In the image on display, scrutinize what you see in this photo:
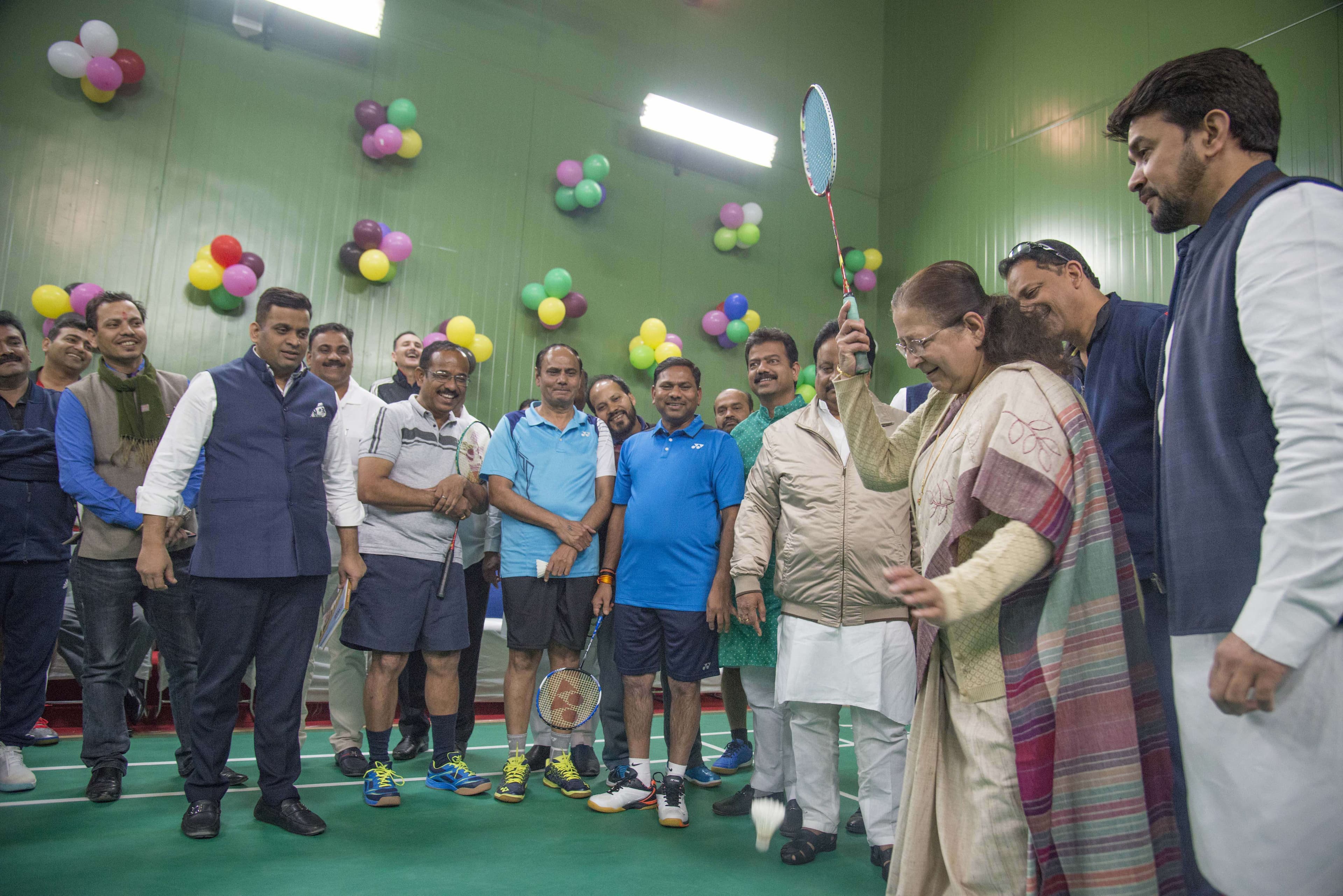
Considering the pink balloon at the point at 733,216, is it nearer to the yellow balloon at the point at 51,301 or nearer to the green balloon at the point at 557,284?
the green balloon at the point at 557,284

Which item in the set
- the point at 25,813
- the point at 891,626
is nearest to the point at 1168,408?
the point at 891,626

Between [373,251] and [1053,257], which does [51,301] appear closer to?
[373,251]

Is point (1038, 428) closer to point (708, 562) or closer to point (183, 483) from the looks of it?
point (708, 562)

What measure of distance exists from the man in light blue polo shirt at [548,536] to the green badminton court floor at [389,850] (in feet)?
0.95

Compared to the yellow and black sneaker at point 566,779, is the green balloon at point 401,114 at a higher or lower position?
higher

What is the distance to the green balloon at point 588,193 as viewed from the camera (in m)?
8.17

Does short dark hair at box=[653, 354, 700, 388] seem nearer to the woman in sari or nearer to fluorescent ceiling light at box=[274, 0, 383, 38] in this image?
the woman in sari

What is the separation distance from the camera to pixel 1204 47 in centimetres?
733

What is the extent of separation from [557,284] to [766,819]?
590 centimetres

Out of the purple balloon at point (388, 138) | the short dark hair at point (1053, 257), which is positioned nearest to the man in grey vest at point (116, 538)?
the short dark hair at point (1053, 257)

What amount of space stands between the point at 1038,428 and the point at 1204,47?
25.4 feet

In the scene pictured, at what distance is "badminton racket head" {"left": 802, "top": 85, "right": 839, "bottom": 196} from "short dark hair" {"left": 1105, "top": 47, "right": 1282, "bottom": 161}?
1.21m

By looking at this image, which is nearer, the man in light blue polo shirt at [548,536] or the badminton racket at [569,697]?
the badminton racket at [569,697]

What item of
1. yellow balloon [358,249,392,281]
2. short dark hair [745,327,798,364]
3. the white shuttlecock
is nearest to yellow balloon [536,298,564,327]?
yellow balloon [358,249,392,281]
